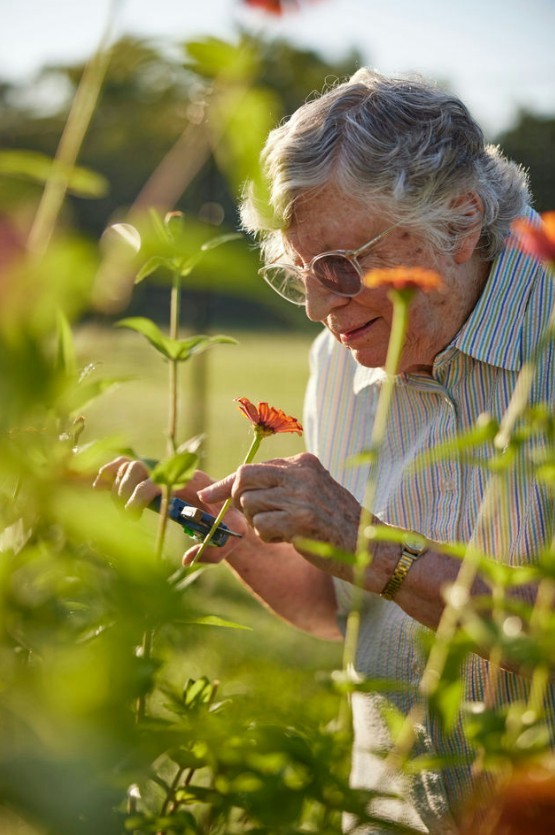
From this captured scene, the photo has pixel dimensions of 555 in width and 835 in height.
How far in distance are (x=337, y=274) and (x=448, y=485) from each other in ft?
1.24

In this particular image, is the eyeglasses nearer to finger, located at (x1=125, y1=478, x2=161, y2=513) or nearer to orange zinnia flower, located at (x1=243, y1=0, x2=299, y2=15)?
finger, located at (x1=125, y1=478, x2=161, y2=513)

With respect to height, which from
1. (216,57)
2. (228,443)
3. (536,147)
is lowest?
(536,147)

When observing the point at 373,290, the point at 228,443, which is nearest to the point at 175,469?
the point at 373,290

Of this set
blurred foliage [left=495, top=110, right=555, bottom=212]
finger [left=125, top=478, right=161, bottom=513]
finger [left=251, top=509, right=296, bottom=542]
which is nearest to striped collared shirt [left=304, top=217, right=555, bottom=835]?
finger [left=251, top=509, right=296, bottom=542]

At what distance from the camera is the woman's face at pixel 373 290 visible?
5.24 feet

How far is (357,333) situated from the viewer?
5.33 feet

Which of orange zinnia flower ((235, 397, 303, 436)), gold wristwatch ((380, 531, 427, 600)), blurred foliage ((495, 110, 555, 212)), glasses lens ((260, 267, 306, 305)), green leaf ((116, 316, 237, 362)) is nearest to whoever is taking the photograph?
green leaf ((116, 316, 237, 362))

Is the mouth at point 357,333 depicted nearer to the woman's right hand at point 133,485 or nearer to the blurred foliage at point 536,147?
the woman's right hand at point 133,485

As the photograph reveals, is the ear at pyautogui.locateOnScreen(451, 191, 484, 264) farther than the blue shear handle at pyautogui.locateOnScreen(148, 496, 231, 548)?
Yes

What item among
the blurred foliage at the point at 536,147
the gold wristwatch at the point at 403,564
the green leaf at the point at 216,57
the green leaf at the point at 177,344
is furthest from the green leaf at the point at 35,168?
the blurred foliage at the point at 536,147

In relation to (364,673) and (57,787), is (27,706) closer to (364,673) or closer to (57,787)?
(57,787)

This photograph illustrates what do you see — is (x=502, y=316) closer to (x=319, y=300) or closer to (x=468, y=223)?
(x=468, y=223)

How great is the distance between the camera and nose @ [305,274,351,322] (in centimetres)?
162

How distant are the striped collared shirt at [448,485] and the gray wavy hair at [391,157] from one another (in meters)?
0.13
